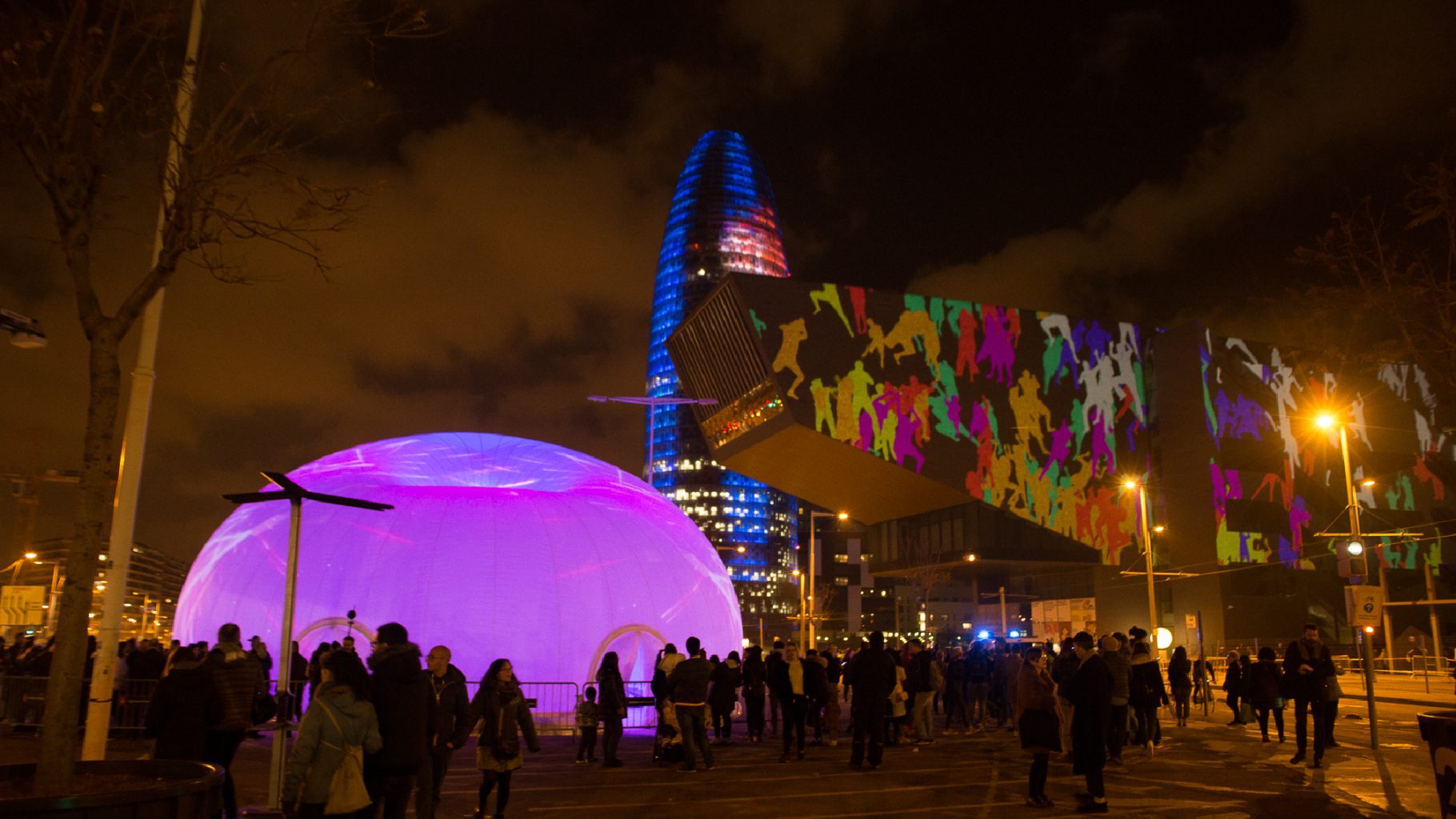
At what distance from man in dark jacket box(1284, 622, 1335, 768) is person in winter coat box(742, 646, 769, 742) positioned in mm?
8138

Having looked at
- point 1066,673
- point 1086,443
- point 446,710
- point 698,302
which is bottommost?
point 446,710

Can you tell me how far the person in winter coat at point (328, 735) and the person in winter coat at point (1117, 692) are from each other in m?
10.8

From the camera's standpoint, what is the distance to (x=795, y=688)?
1598 cm

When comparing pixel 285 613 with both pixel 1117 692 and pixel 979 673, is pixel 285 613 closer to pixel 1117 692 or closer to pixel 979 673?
pixel 1117 692

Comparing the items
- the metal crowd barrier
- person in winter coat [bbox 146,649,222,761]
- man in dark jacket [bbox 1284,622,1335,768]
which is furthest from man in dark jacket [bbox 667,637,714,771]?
the metal crowd barrier

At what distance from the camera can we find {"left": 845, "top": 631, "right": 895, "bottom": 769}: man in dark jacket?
13.9 meters

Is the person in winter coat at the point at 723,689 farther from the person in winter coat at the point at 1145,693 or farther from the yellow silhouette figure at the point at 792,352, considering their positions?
the yellow silhouette figure at the point at 792,352

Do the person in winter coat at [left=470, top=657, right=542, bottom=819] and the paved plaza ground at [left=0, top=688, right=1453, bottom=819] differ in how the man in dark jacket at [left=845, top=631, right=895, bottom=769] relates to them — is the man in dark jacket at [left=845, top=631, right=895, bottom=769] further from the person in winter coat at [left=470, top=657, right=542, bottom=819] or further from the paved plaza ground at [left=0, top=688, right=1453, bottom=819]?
the person in winter coat at [left=470, top=657, right=542, bottom=819]

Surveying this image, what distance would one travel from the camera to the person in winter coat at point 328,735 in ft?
21.4

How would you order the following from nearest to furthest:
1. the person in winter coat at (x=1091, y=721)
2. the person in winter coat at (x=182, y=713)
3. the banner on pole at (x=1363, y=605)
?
the person in winter coat at (x=182, y=713), the person in winter coat at (x=1091, y=721), the banner on pole at (x=1363, y=605)

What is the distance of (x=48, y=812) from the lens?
5.64 m

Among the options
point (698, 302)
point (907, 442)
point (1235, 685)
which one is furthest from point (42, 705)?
point (698, 302)

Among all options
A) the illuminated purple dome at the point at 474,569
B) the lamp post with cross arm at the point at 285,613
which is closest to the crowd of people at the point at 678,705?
the lamp post with cross arm at the point at 285,613

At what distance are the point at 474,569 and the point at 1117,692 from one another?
12.8 metres
